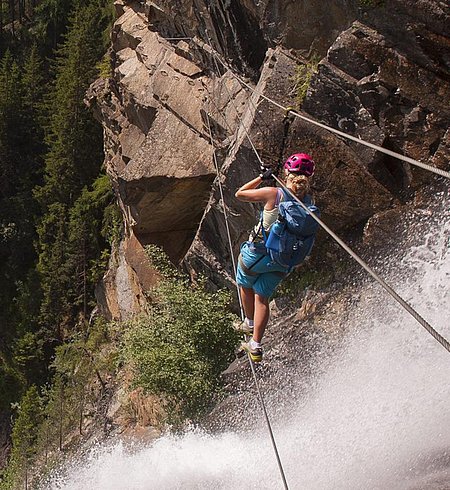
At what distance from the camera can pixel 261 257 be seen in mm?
8375

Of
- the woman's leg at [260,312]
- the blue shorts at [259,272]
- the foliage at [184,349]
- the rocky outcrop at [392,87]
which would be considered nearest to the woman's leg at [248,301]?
the blue shorts at [259,272]

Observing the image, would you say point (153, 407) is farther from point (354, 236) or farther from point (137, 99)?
point (137, 99)

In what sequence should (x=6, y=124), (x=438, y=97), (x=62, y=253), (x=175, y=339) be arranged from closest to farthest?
(x=438, y=97)
(x=175, y=339)
(x=62, y=253)
(x=6, y=124)

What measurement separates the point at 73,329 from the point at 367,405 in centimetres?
2558

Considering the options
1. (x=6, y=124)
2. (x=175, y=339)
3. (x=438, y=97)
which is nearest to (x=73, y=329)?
(x=6, y=124)

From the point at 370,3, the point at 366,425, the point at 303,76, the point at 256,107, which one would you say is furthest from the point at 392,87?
the point at 366,425

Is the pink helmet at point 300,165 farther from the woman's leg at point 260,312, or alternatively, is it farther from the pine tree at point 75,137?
the pine tree at point 75,137

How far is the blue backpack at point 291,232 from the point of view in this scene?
24.9 ft

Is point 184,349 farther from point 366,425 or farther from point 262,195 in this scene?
point 262,195

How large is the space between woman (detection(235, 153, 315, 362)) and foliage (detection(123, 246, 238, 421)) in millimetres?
4542

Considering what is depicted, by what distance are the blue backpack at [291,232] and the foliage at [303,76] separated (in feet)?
17.5

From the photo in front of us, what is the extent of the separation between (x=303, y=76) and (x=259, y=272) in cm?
562

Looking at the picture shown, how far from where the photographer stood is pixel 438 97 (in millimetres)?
11297

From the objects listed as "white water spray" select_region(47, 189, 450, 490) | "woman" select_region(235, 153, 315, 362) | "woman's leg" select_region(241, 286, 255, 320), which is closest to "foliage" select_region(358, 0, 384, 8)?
"white water spray" select_region(47, 189, 450, 490)
